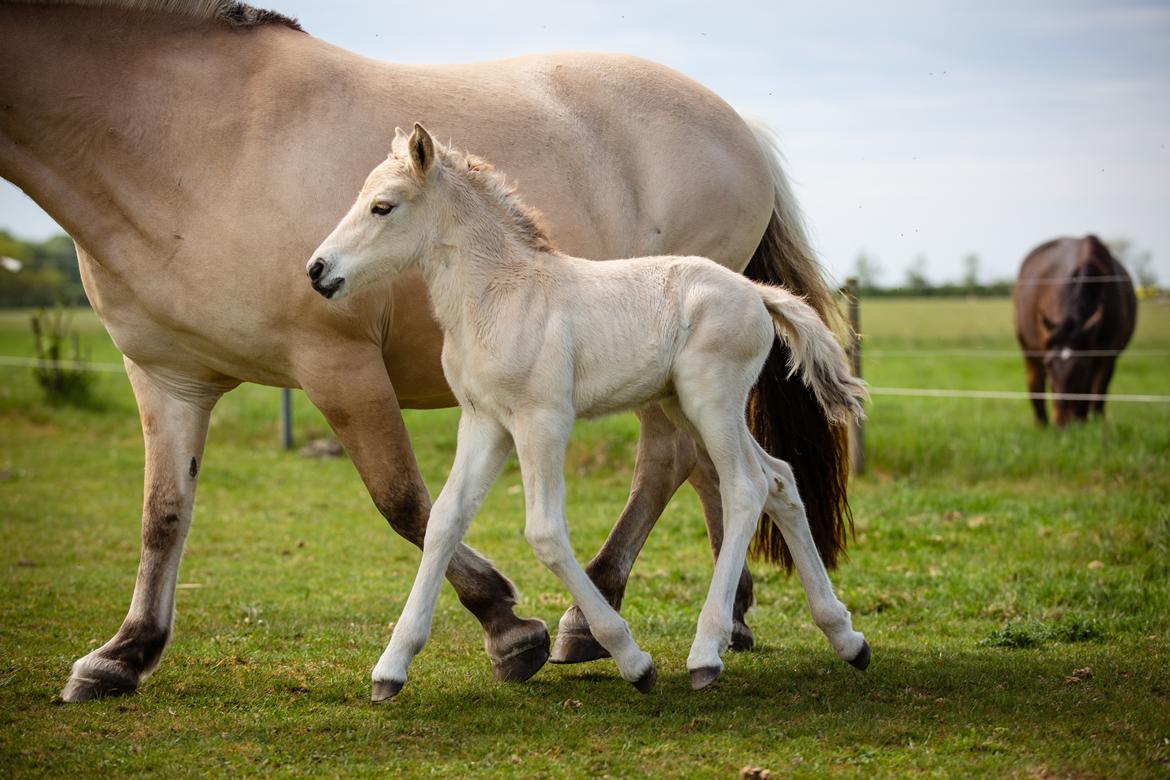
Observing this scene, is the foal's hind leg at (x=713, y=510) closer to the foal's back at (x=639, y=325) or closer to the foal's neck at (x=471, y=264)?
the foal's back at (x=639, y=325)

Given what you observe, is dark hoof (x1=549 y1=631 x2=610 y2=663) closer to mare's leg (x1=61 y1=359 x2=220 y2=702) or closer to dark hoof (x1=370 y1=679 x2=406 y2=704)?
dark hoof (x1=370 y1=679 x2=406 y2=704)

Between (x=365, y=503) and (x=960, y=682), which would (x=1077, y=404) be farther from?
(x=960, y=682)

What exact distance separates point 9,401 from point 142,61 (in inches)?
444

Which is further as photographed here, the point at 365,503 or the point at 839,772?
the point at 365,503

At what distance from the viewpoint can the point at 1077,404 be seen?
475 inches

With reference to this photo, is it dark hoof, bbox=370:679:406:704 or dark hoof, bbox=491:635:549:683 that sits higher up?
dark hoof, bbox=370:679:406:704

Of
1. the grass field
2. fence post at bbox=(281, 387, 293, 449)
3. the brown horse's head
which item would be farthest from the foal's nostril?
the brown horse's head

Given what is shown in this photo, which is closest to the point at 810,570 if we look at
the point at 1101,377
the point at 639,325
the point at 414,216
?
the point at 639,325

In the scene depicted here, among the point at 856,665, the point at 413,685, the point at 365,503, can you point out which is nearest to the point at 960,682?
the point at 856,665

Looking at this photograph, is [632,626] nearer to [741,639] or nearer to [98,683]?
[741,639]

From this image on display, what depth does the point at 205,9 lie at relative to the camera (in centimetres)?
467

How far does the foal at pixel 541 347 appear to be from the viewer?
3930 mm

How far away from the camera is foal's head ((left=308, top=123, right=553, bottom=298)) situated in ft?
12.6

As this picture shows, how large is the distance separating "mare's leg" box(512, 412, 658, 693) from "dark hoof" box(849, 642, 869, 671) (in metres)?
1.00
